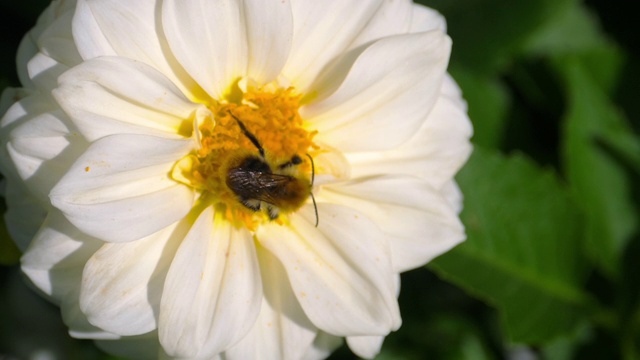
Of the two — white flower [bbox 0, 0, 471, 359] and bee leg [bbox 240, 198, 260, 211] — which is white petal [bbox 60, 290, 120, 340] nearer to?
white flower [bbox 0, 0, 471, 359]

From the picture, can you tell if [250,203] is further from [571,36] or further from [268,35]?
[571,36]

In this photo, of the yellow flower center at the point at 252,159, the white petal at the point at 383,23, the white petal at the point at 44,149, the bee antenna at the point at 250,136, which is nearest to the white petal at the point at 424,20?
the white petal at the point at 383,23

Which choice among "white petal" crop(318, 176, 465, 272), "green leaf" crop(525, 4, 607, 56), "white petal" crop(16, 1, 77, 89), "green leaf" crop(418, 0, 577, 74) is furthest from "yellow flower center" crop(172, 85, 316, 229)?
"green leaf" crop(525, 4, 607, 56)

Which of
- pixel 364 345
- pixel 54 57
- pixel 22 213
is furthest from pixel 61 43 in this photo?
pixel 364 345

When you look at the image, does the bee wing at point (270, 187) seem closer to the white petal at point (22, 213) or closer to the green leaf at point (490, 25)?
the white petal at point (22, 213)

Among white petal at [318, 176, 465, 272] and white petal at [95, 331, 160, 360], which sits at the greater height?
white petal at [318, 176, 465, 272]

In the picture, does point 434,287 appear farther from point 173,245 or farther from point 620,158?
point 173,245

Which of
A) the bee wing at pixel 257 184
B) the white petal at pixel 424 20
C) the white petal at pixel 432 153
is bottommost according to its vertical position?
the white petal at pixel 432 153
